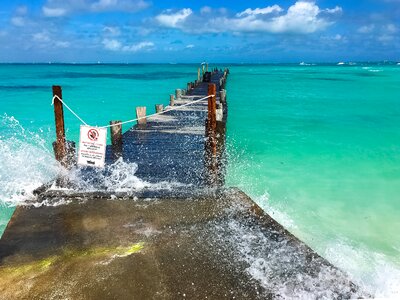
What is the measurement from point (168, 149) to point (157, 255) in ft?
17.8

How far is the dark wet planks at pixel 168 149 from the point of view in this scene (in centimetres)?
765

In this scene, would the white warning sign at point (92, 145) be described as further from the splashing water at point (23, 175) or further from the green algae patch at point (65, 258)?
the green algae patch at point (65, 258)

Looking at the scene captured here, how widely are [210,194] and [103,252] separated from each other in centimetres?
235

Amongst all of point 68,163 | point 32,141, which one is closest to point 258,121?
point 32,141

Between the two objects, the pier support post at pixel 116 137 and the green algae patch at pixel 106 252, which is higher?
the pier support post at pixel 116 137

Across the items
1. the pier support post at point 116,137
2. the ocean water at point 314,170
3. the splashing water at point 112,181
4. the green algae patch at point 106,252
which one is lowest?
the ocean water at point 314,170

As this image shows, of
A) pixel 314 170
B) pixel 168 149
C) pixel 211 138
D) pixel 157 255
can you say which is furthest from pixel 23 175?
pixel 314 170

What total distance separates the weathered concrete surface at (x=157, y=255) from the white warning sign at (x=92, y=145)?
1.16 metres

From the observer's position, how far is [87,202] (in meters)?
6.04

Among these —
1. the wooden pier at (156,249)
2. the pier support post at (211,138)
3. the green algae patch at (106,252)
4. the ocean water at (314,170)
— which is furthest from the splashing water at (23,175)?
the pier support post at (211,138)

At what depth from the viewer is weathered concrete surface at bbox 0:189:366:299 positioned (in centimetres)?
385

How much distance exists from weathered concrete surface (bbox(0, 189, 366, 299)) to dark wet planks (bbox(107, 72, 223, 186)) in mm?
1722

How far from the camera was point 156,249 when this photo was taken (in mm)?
4605

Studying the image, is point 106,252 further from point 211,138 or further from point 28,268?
point 211,138
